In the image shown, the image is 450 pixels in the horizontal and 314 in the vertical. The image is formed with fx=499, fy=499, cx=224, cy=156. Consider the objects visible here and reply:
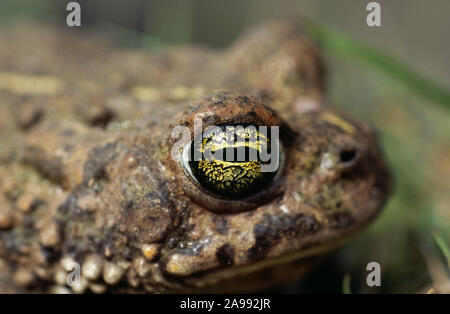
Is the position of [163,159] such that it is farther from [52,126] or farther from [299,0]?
[299,0]

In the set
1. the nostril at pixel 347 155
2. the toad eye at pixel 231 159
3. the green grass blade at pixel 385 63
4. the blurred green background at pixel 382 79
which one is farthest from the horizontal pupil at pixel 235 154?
the green grass blade at pixel 385 63

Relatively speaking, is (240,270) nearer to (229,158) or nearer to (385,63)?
(229,158)

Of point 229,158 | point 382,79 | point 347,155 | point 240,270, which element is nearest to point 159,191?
point 229,158

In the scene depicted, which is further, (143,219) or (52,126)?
(52,126)

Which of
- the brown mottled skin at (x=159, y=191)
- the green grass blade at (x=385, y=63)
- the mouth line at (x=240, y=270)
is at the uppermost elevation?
the green grass blade at (x=385, y=63)

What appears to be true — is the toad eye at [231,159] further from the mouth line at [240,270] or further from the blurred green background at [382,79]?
the blurred green background at [382,79]

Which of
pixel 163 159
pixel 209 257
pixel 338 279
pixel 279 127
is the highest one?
pixel 279 127

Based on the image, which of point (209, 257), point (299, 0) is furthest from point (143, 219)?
point (299, 0)
